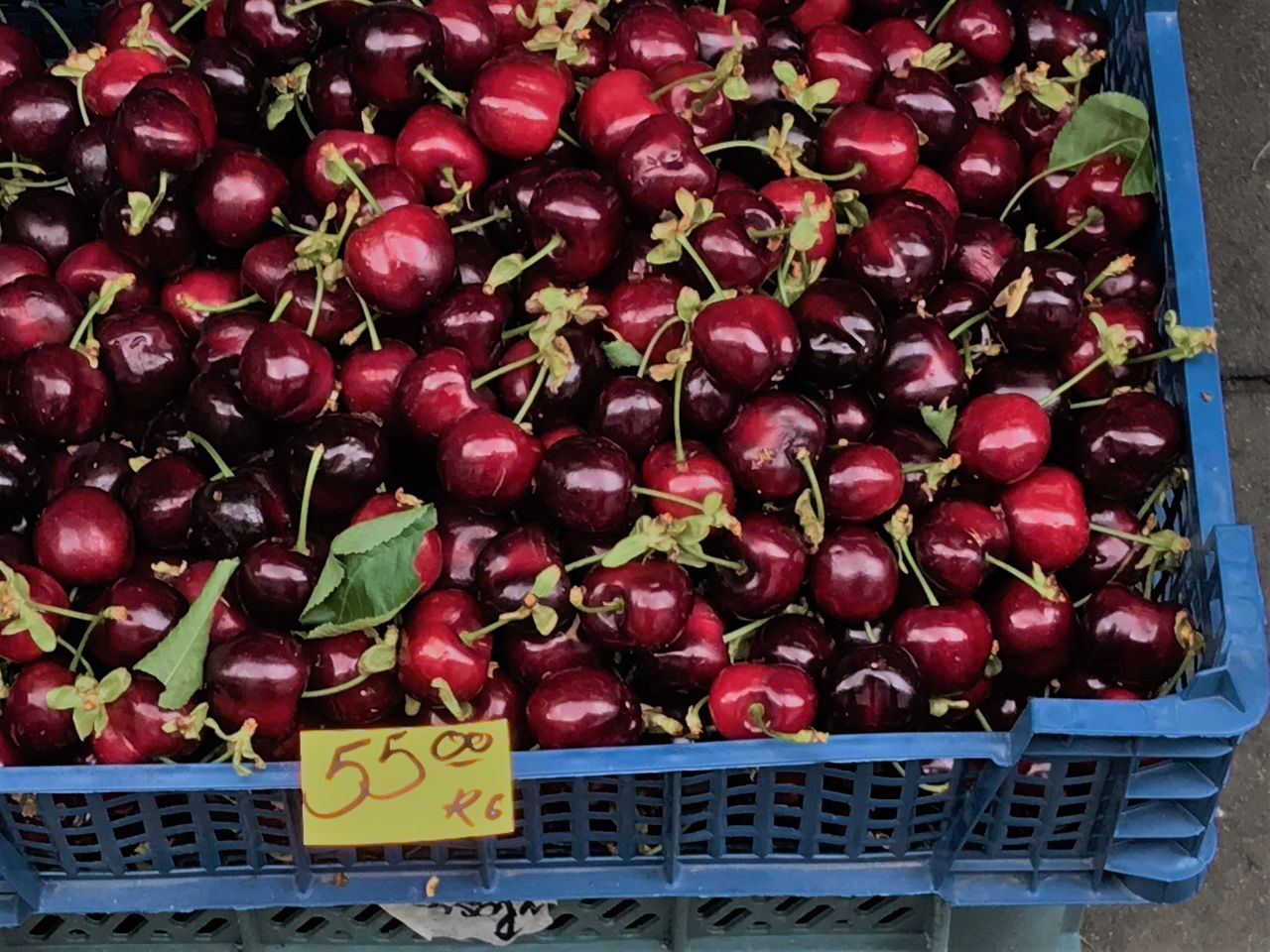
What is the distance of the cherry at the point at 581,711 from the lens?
1159 millimetres

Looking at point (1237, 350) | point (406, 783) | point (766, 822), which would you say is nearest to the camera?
point (406, 783)

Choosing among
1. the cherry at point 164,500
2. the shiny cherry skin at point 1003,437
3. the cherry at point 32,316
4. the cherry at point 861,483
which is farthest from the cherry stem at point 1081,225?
the cherry at point 32,316

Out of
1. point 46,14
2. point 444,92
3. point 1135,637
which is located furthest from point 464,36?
point 1135,637

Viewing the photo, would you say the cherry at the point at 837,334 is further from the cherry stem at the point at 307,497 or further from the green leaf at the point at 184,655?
the green leaf at the point at 184,655

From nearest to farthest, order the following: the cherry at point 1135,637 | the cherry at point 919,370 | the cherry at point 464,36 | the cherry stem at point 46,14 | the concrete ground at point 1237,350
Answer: the cherry at point 1135,637, the cherry at point 919,370, the cherry at point 464,36, the cherry stem at point 46,14, the concrete ground at point 1237,350

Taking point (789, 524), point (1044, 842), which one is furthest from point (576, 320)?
point (1044, 842)

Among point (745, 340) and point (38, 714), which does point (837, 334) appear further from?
point (38, 714)

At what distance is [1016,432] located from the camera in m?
1.29

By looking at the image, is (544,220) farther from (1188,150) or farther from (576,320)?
(1188,150)

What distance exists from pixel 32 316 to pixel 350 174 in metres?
0.34

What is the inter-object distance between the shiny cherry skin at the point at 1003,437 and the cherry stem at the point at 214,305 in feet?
2.35

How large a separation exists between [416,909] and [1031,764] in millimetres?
609

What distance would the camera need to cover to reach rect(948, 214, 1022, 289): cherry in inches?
57.1

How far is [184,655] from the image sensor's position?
115cm
